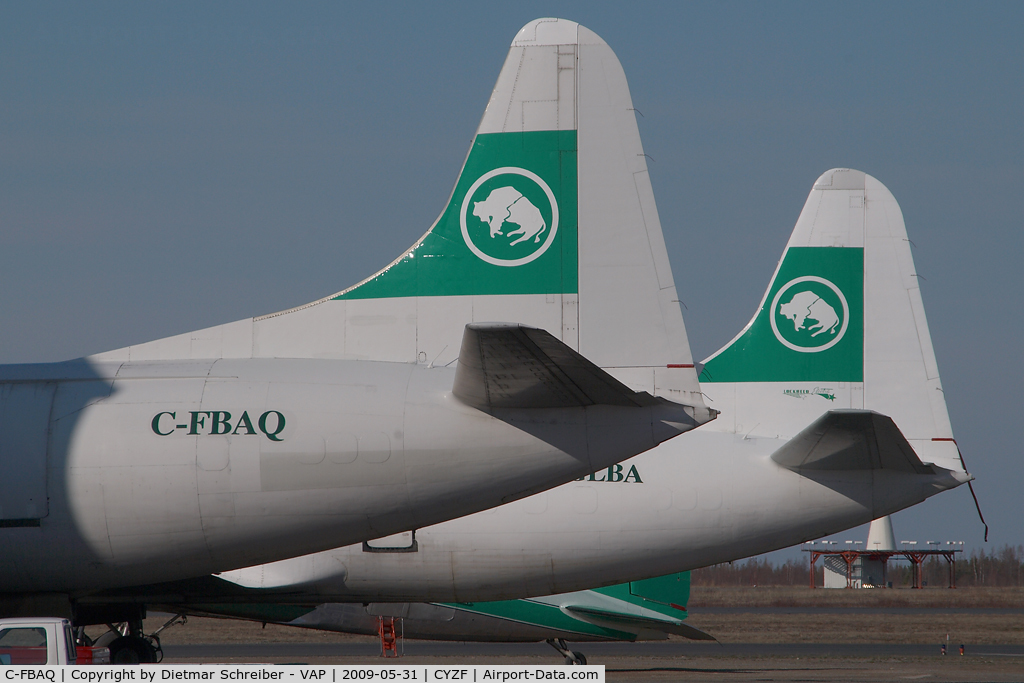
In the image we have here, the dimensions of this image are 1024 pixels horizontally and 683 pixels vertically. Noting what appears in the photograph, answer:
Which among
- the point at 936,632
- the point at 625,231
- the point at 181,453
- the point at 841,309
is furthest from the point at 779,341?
the point at 936,632

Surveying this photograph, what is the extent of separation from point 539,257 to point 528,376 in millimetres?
1865

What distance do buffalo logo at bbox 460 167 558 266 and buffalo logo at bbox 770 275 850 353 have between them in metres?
8.46

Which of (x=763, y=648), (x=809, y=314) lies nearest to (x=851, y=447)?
(x=809, y=314)

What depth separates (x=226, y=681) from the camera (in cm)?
800

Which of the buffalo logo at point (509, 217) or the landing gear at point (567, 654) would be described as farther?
the landing gear at point (567, 654)

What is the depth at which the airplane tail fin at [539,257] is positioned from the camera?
32.7ft

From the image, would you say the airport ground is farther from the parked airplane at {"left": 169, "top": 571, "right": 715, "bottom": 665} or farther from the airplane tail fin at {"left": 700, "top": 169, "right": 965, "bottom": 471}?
the airplane tail fin at {"left": 700, "top": 169, "right": 965, "bottom": 471}

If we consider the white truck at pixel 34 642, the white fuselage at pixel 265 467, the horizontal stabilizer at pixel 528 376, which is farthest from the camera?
the white truck at pixel 34 642

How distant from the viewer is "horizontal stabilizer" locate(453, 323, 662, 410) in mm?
8117

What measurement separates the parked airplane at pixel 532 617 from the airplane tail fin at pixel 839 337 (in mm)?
4935

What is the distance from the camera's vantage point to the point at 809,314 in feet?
57.1

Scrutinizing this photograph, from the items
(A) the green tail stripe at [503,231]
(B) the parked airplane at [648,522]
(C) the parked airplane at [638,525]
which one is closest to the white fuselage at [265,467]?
(A) the green tail stripe at [503,231]

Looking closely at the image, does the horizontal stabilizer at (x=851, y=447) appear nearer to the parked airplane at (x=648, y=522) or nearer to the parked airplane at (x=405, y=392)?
the parked airplane at (x=648, y=522)

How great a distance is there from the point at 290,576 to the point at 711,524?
232 inches
